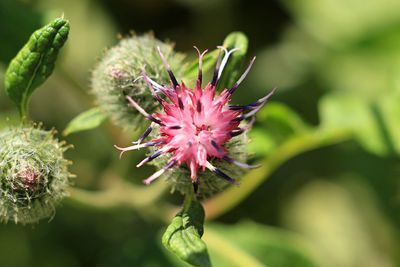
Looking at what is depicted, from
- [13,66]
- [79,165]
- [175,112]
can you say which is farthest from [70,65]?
[175,112]

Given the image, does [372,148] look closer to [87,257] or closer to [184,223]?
[184,223]

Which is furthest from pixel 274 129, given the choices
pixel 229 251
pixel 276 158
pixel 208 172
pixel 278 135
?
pixel 208 172

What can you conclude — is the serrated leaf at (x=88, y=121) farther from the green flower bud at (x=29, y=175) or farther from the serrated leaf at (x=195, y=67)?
the serrated leaf at (x=195, y=67)

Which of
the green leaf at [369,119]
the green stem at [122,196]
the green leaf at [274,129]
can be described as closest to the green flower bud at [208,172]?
the green stem at [122,196]

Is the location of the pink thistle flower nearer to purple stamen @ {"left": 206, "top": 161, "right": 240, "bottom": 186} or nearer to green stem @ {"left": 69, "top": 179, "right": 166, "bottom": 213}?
purple stamen @ {"left": 206, "top": 161, "right": 240, "bottom": 186}

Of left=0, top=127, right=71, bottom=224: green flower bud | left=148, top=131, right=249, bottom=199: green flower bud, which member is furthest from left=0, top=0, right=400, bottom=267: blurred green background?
left=148, top=131, right=249, bottom=199: green flower bud

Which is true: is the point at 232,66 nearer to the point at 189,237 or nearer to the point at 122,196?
the point at 189,237
